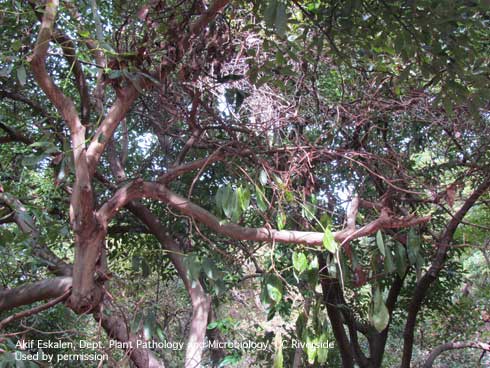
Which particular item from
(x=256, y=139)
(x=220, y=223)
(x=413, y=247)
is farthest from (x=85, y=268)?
(x=413, y=247)

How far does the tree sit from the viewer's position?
6.95ft

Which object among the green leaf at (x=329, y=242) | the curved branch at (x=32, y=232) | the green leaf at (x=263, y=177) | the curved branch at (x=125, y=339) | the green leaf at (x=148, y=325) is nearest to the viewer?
the green leaf at (x=329, y=242)

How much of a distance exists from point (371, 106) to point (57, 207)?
2106mm

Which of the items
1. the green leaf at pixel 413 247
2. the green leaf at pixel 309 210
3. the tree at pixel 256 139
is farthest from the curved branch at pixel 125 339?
the green leaf at pixel 413 247

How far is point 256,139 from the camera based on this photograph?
2875mm

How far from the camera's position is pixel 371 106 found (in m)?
3.05

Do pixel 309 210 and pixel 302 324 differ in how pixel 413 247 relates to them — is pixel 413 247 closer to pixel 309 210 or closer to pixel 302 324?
pixel 309 210

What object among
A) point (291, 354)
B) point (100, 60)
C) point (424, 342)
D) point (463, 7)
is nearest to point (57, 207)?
point (100, 60)

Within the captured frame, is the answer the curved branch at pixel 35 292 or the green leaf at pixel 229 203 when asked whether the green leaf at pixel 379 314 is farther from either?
the curved branch at pixel 35 292

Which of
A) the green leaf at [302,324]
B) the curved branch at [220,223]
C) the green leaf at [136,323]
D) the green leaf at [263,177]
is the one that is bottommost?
the green leaf at [302,324]

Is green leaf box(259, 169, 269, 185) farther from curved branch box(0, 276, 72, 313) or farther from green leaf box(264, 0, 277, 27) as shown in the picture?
Result: curved branch box(0, 276, 72, 313)

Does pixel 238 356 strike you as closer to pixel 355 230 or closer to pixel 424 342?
pixel 355 230

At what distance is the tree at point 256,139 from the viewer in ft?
6.95

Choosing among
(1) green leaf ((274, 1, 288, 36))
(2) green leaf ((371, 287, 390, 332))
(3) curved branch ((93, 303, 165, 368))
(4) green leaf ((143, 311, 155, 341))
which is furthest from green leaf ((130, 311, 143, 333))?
(1) green leaf ((274, 1, 288, 36))
